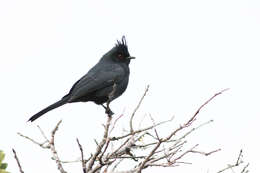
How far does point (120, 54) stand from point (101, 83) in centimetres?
126

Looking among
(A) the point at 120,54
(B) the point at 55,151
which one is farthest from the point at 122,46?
(B) the point at 55,151

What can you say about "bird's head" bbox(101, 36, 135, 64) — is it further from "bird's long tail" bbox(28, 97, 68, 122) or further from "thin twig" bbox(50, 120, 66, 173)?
"thin twig" bbox(50, 120, 66, 173)

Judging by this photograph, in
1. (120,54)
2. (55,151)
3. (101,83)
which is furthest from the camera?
(120,54)

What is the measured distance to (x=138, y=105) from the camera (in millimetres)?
4867

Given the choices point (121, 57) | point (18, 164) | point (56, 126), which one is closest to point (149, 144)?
point (56, 126)

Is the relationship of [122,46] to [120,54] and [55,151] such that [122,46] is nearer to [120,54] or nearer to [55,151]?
[120,54]

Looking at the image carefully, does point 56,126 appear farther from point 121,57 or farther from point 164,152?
point 121,57

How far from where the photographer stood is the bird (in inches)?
352

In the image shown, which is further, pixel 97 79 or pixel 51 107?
pixel 97 79

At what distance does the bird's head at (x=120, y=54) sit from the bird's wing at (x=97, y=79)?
1.25 ft

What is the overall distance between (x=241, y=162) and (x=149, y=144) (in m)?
1.15

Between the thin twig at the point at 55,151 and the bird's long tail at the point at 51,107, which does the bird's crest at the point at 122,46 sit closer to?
the bird's long tail at the point at 51,107

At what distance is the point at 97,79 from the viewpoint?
929cm

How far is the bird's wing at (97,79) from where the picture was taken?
9000mm
